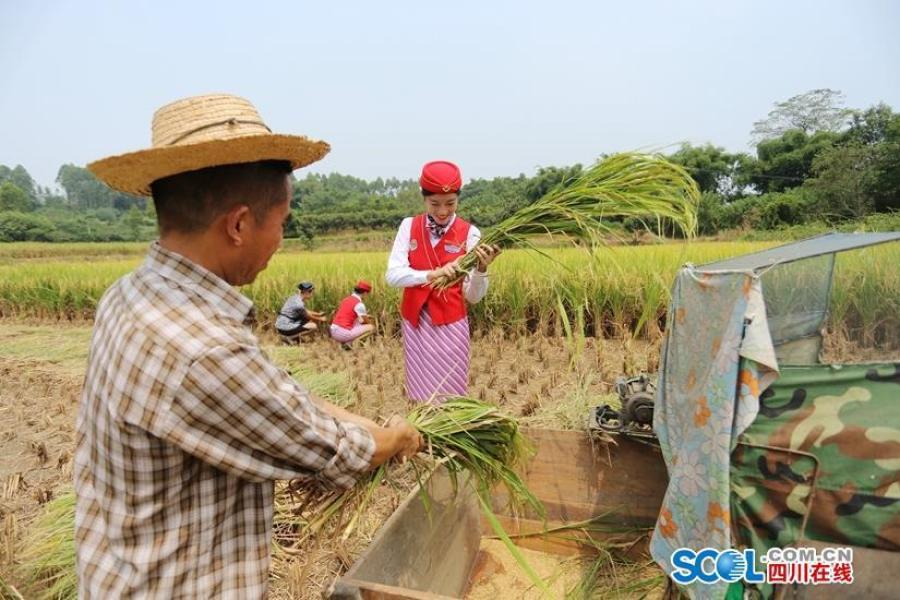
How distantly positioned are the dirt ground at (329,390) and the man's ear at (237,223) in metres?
1.05

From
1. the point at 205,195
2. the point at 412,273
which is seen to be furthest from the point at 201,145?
the point at 412,273

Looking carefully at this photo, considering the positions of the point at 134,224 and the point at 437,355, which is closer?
the point at 437,355

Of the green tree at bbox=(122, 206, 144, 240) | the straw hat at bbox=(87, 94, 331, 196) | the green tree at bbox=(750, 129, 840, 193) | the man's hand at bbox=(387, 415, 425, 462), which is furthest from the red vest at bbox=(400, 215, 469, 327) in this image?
the green tree at bbox=(122, 206, 144, 240)

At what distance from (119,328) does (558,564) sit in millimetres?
2085

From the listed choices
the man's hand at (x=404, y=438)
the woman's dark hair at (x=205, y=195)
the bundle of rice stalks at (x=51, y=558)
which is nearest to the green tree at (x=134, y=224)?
the bundle of rice stalks at (x=51, y=558)

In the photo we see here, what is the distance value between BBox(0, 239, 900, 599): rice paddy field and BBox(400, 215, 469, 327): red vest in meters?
0.44

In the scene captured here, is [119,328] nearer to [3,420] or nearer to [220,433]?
[220,433]

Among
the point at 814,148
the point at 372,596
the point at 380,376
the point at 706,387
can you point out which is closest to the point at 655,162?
the point at 706,387

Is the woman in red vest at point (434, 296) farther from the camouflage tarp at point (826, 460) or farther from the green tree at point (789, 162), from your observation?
the green tree at point (789, 162)

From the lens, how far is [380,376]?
5.11 meters

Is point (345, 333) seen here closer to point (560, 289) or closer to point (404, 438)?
point (560, 289)

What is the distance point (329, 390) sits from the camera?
4363 millimetres

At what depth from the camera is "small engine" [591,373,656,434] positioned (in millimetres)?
2213

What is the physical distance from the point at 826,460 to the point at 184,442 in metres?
1.58
